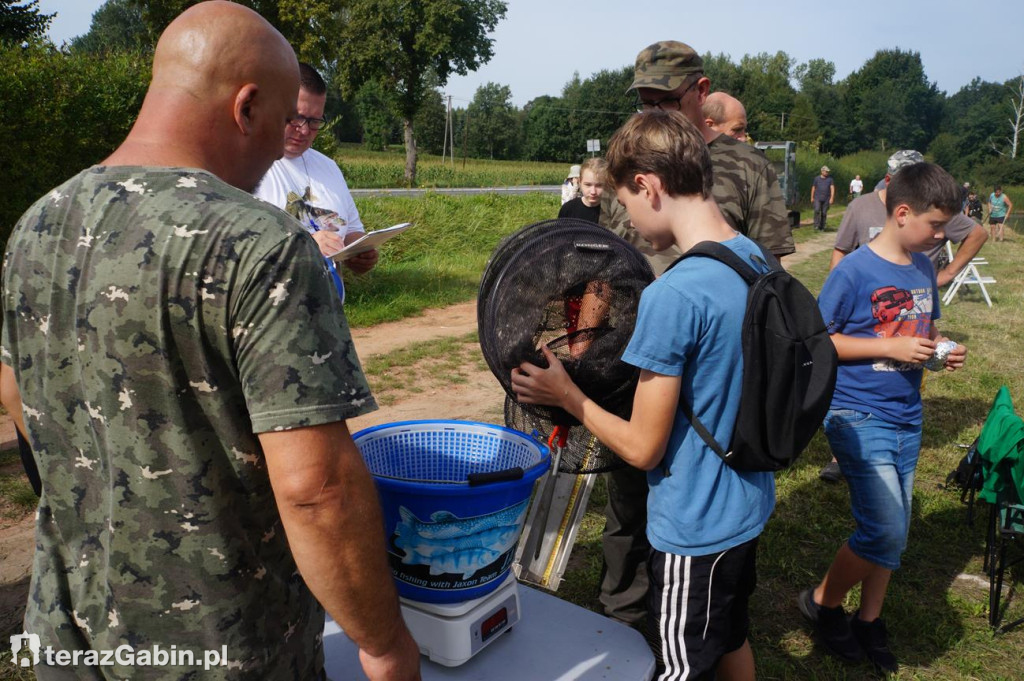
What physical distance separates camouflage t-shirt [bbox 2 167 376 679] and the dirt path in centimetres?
234

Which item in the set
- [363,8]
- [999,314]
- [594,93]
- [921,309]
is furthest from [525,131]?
[921,309]

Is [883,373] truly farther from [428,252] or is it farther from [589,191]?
[428,252]

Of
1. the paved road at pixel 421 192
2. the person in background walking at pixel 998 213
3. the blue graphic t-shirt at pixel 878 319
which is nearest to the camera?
the blue graphic t-shirt at pixel 878 319

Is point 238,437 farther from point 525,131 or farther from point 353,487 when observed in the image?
point 525,131

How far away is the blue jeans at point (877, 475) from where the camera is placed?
115 inches

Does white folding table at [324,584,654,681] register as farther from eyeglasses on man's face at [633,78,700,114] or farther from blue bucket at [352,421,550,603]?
eyeglasses on man's face at [633,78,700,114]

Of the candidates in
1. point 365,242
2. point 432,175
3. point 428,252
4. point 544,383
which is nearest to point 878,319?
point 544,383

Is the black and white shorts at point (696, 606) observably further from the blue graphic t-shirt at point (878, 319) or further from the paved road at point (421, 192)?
the paved road at point (421, 192)

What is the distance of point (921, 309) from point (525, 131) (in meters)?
87.3

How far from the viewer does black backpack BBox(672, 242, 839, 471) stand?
1.93 m

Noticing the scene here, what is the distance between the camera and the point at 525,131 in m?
87.0

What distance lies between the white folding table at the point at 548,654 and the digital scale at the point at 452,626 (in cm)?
8

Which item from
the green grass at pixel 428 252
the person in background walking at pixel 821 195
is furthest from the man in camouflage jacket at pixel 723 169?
the person in background walking at pixel 821 195

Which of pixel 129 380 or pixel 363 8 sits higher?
pixel 363 8
